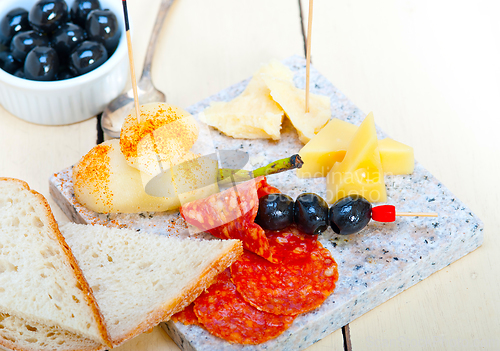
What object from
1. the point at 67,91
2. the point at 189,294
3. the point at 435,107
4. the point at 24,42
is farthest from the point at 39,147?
the point at 435,107

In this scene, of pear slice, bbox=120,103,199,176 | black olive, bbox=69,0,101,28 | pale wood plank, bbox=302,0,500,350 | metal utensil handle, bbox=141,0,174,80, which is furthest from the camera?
metal utensil handle, bbox=141,0,174,80

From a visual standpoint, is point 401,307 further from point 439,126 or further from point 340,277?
point 439,126

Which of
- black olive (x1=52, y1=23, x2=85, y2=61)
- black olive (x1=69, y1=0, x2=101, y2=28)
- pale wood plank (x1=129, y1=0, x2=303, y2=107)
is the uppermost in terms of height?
black olive (x1=69, y1=0, x2=101, y2=28)

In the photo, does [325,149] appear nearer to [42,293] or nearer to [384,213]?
[384,213]

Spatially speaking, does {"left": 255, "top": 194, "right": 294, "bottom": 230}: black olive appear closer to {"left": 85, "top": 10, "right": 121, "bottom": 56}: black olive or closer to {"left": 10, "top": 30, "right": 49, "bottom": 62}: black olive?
{"left": 85, "top": 10, "right": 121, "bottom": 56}: black olive

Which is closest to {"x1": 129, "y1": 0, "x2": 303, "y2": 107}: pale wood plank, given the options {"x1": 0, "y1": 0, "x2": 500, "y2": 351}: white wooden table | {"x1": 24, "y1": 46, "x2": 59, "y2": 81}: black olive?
{"x1": 0, "y1": 0, "x2": 500, "y2": 351}: white wooden table

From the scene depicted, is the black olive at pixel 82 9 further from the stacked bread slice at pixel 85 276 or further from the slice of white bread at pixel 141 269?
the slice of white bread at pixel 141 269

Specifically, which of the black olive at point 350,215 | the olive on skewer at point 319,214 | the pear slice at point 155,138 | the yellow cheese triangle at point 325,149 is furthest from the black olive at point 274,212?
the pear slice at point 155,138
